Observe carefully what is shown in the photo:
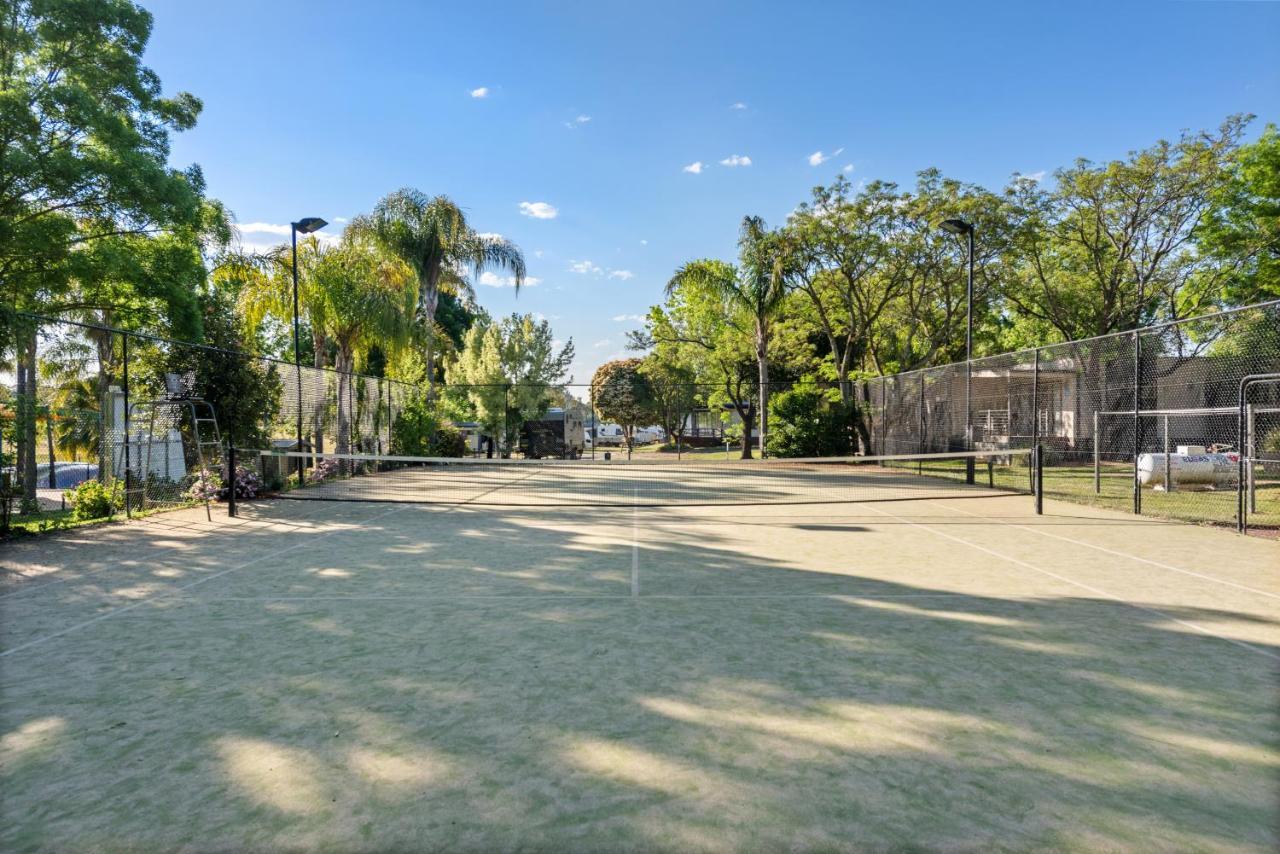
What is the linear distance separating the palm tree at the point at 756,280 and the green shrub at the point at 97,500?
19.7 m

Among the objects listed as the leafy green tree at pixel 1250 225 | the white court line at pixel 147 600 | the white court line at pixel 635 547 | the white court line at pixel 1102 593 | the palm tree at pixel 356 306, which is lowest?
the white court line at pixel 1102 593

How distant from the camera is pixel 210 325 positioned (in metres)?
14.7

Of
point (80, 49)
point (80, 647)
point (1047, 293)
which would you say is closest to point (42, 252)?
point (80, 49)

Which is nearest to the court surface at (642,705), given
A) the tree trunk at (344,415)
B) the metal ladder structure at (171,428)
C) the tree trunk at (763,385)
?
the metal ladder structure at (171,428)

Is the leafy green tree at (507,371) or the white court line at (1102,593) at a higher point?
the leafy green tree at (507,371)

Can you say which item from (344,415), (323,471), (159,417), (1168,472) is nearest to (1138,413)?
(1168,472)

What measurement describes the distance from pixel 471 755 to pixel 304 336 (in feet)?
175

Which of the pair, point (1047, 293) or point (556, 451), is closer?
point (1047, 293)

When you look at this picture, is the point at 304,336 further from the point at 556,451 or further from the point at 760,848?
the point at 760,848

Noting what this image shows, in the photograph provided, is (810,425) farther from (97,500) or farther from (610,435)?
(610,435)

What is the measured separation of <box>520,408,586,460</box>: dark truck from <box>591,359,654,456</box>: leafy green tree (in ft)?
64.4

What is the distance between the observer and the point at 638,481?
Answer: 18.3 metres

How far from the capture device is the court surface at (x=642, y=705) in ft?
7.98

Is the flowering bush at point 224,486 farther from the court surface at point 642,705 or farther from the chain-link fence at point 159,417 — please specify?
the court surface at point 642,705
